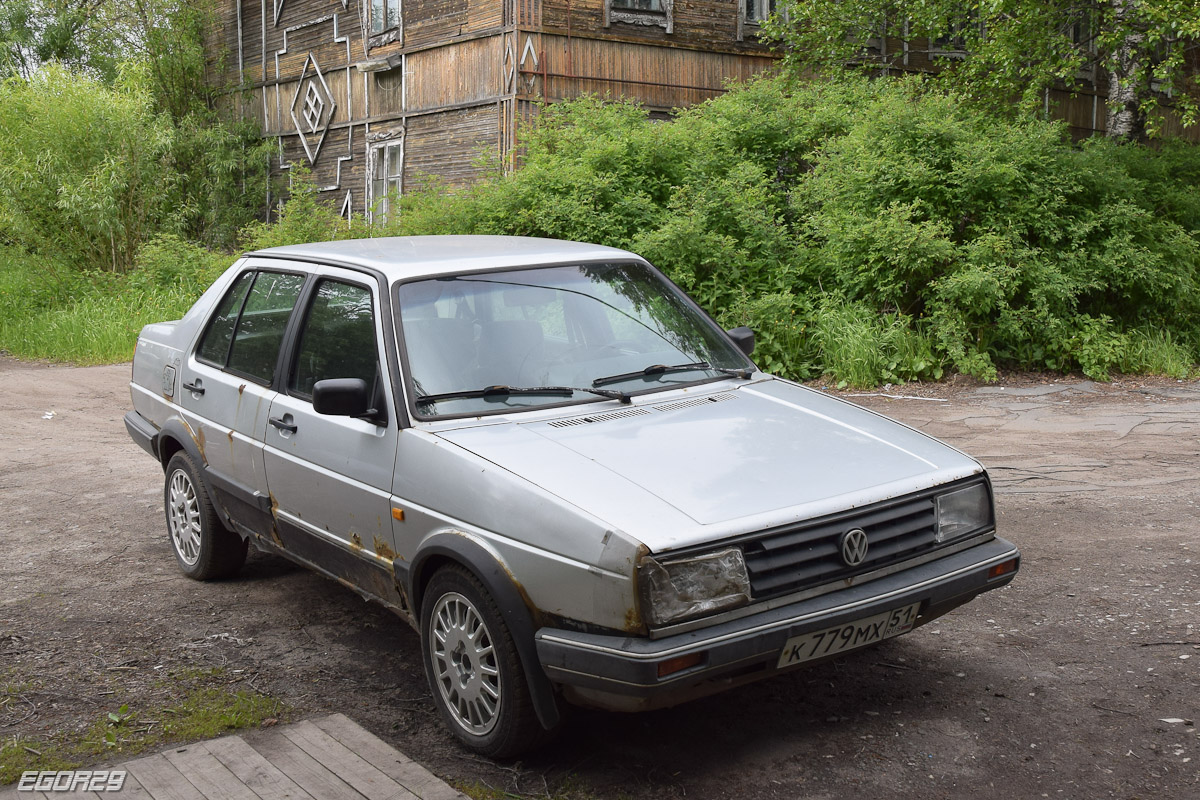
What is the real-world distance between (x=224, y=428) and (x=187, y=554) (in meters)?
1.00

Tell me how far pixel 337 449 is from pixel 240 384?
1063 millimetres

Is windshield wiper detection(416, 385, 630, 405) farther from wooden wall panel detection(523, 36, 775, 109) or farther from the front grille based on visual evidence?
wooden wall panel detection(523, 36, 775, 109)

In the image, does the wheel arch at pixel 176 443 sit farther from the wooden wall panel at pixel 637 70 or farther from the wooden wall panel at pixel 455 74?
the wooden wall panel at pixel 455 74

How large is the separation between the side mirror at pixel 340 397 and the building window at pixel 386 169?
52.8 feet

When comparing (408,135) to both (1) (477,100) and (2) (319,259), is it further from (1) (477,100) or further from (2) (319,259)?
(2) (319,259)

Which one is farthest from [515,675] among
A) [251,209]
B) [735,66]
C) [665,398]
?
[251,209]

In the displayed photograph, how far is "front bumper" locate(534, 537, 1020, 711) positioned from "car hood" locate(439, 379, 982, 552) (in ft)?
0.91

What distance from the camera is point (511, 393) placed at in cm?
410

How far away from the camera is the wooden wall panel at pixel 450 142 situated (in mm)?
17406

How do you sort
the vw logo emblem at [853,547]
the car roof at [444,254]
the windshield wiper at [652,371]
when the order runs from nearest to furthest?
1. the vw logo emblem at [853,547]
2. the windshield wiper at [652,371]
3. the car roof at [444,254]

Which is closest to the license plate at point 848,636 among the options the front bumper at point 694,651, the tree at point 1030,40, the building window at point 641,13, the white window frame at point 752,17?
the front bumper at point 694,651

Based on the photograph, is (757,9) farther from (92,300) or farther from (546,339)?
(546,339)

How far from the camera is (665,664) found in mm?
3102

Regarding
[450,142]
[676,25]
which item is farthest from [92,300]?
[676,25]
